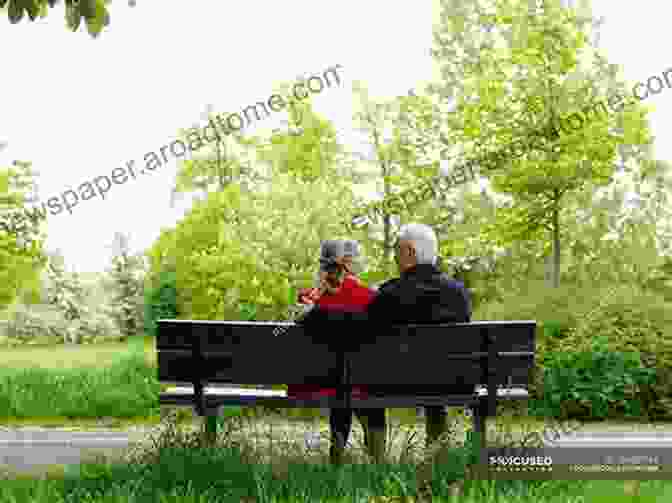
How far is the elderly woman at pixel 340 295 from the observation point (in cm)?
568

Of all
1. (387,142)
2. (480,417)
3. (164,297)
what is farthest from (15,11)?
(164,297)

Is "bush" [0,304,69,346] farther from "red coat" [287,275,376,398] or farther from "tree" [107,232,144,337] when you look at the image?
"red coat" [287,275,376,398]

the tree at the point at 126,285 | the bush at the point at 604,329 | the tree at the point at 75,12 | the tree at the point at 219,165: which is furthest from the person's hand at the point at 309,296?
the tree at the point at 126,285

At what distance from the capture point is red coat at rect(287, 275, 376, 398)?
5.69m

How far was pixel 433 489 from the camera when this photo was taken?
5.00 meters

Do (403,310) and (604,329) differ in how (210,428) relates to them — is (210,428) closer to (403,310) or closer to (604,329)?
(403,310)

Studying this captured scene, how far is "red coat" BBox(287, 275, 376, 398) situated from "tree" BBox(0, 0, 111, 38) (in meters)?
2.26

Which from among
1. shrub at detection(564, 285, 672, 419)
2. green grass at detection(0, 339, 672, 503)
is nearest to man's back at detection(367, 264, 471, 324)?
green grass at detection(0, 339, 672, 503)

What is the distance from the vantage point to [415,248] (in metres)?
5.69

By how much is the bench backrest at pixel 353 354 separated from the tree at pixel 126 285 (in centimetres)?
3092

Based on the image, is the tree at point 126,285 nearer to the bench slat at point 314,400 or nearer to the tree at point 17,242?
the tree at point 17,242

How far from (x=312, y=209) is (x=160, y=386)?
39.7 ft

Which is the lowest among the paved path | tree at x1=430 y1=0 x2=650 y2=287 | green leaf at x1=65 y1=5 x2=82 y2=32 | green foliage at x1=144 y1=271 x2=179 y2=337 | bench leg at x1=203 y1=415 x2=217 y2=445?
the paved path

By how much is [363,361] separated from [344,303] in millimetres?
370
